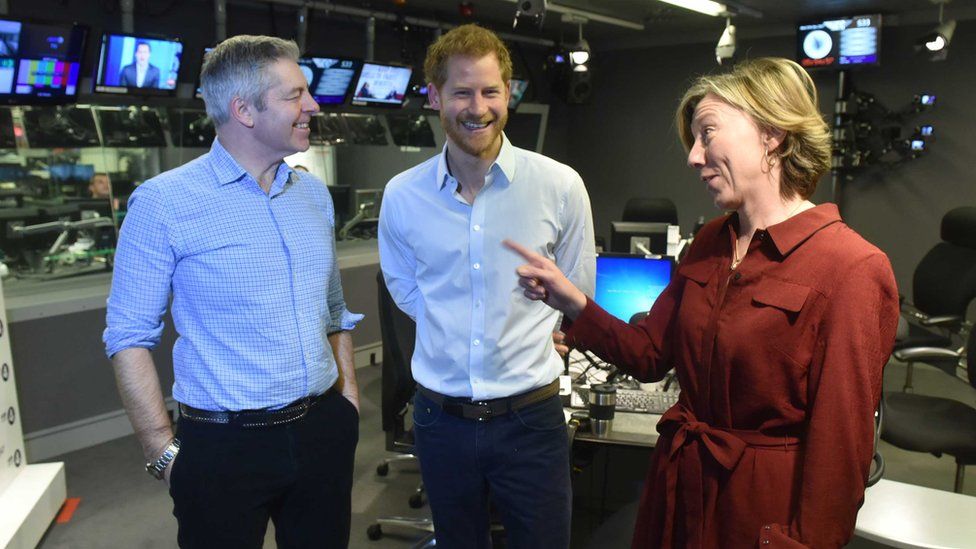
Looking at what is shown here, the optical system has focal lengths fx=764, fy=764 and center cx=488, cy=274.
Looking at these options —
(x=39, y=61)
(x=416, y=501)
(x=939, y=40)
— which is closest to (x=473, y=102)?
(x=416, y=501)

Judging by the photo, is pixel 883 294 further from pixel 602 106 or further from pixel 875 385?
pixel 602 106

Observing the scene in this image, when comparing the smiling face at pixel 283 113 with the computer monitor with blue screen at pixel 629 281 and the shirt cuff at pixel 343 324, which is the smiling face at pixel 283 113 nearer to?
the shirt cuff at pixel 343 324

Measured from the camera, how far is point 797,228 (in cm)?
135

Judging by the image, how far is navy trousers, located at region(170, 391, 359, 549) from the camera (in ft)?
5.69

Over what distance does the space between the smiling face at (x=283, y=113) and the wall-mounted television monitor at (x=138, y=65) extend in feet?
11.6

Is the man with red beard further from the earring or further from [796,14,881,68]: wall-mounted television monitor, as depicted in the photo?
[796,14,881,68]: wall-mounted television monitor

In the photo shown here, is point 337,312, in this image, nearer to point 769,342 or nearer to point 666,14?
point 769,342

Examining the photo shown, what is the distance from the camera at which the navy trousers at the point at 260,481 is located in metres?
1.74

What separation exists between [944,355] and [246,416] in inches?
139

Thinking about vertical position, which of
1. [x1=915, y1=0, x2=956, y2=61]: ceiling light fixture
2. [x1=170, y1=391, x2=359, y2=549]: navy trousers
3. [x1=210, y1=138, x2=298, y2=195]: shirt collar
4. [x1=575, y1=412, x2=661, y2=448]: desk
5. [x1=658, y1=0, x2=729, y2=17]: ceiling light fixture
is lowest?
[x1=575, y1=412, x2=661, y2=448]: desk

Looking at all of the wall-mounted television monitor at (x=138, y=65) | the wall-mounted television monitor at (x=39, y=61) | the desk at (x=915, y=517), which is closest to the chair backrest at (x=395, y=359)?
the desk at (x=915, y=517)

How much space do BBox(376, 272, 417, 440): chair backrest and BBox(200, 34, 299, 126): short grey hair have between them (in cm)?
142

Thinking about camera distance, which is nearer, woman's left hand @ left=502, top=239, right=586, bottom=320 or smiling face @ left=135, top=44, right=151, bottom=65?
woman's left hand @ left=502, top=239, right=586, bottom=320

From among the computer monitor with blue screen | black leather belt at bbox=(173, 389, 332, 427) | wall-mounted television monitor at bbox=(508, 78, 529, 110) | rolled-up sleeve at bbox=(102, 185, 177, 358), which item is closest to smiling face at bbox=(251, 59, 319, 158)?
rolled-up sleeve at bbox=(102, 185, 177, 358)
